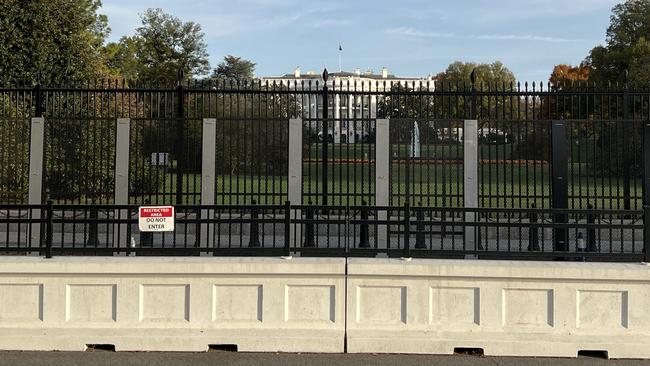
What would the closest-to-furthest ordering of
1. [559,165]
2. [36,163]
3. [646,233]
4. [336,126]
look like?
[646,233] → [559,165] → [36,163] → [336,126]

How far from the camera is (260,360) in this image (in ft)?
19.5

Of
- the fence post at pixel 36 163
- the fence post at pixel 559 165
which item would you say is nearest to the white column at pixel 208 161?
the fence post at pixel 36 163

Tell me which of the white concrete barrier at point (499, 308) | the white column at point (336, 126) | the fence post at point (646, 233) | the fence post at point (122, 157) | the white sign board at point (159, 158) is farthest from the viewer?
the white column at point (336, 126)

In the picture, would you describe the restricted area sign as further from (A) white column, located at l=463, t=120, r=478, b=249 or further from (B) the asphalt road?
(A) white column, located at l=463, t=120, r=478, b=249

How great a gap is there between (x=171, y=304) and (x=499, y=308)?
3.66m

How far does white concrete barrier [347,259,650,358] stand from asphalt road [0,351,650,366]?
0.13 m

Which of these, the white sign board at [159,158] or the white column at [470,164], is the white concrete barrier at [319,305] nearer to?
the white column at [470,164]

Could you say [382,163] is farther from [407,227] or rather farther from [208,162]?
[407,227]

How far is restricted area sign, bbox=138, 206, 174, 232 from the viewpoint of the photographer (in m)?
6.71

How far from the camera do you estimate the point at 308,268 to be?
6332 mm

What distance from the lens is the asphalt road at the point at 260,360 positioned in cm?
586

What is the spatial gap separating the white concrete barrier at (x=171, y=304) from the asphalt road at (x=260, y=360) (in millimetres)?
144

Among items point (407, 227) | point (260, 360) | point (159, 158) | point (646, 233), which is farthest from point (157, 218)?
point (646, 233)

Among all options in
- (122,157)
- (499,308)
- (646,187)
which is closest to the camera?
(499,308)
